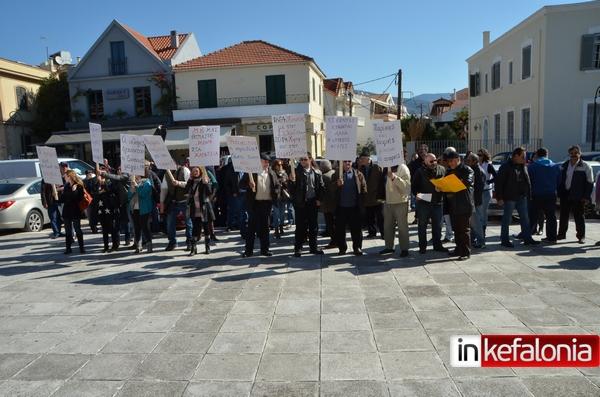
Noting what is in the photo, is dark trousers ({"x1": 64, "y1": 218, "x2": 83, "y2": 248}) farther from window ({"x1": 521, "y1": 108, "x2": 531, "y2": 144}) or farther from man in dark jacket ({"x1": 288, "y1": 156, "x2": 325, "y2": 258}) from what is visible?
window ({"x1": 521, "y1": 108, "x2": 531, "y2": 144})

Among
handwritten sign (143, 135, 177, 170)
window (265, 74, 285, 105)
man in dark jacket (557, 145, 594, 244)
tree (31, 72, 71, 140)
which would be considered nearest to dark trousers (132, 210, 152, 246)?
handwritten sign (143, 135, 177, 170)

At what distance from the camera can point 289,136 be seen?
7914mm

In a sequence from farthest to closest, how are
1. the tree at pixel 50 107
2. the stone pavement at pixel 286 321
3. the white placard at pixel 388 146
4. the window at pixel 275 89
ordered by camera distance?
the tree at pixel 50 107 < the window at pixel 275 89 < the white placard at pixel 388 146 < the stone pavement at pixel 286 321

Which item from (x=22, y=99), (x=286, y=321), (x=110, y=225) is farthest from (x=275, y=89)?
(x=286, y=321)

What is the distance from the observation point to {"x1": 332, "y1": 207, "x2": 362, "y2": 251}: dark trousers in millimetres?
8094

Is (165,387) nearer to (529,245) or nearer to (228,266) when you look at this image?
(228,266)

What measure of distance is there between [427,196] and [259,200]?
9.34ft

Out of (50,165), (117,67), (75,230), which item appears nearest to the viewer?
(75,230)

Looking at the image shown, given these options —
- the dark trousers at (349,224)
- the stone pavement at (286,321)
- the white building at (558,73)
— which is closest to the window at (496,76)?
the white building at (558,73)

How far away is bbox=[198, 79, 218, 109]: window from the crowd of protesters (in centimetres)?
2233

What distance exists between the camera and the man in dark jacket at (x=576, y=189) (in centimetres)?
846

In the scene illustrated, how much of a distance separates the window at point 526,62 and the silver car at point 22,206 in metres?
22.1

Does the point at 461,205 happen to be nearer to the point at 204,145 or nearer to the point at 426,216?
the point at 426,216

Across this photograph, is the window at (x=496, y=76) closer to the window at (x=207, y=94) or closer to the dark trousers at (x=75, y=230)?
the window at (x=207, y=94)
